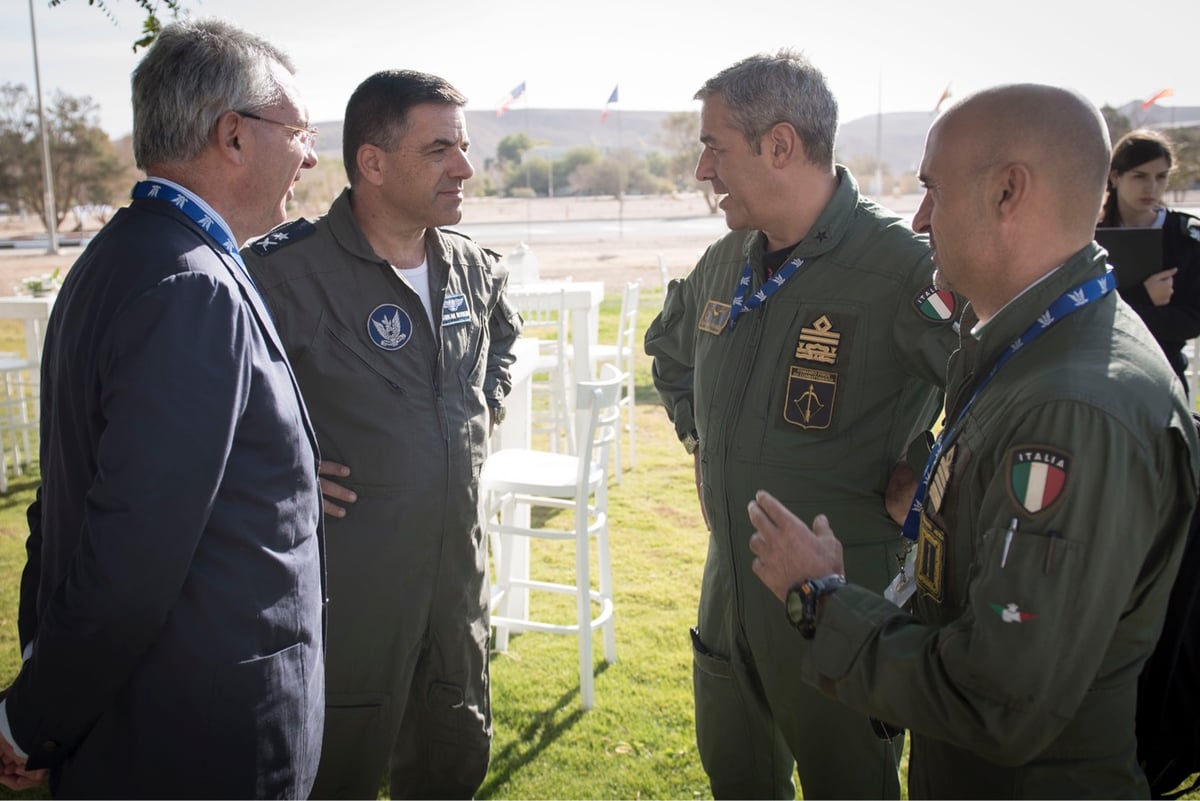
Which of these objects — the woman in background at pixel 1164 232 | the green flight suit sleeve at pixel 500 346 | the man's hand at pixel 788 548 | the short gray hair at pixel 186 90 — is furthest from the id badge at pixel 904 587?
the woman in background at pixel 1164 232

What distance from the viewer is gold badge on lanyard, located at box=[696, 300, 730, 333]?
2602 mm

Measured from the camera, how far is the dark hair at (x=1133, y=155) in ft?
15.1

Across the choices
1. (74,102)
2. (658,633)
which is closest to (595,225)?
(74,102)

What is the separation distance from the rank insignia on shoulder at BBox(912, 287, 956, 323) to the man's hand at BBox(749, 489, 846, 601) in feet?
2.95

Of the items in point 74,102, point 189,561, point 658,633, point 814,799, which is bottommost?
point 658,633

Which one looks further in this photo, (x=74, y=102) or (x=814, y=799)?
(x=74, y=102)

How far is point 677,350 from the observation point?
3.09 m

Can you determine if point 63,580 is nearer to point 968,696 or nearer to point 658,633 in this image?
point 968,696

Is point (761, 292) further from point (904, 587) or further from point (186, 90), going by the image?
point (186, 90)

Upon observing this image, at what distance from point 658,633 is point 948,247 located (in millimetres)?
3480

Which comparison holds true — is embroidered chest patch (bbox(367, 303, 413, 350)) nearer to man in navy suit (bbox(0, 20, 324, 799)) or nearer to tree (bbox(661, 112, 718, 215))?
man in navy suit (bbox(0, 20, 324, 799))

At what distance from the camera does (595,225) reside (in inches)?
2030

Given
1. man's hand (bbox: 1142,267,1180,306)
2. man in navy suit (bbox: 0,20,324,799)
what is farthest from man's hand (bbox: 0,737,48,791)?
man's hand (bbox: 1142,267,1180,306)

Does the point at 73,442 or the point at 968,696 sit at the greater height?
the point at 73,442
